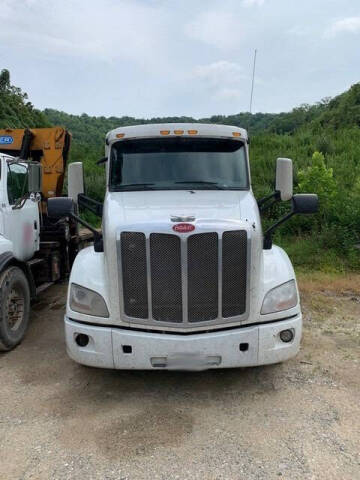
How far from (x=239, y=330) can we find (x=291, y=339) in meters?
0.49

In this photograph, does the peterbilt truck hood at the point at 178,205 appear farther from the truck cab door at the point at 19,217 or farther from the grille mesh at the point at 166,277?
the truck cab door at the point at 19,217

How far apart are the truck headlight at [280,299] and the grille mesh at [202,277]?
454 millimetres

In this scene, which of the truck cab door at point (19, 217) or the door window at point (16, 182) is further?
the door window at point (16, 182)

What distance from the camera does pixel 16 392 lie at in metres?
3.95

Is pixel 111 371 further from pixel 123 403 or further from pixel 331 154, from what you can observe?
pixel 331 154

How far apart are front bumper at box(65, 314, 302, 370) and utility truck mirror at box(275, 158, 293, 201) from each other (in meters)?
1.72

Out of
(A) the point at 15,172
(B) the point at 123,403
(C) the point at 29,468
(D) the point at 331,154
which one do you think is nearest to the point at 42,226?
(A) the point at 15,172

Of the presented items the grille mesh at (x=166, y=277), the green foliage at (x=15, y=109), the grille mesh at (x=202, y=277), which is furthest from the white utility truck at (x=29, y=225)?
the green foliage at (x=15, y=109)

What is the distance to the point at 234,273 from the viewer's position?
3.59 metres

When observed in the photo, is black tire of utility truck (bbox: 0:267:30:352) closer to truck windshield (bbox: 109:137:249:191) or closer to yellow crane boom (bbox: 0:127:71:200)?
truck windshield (bbox: 109:137:249:191)

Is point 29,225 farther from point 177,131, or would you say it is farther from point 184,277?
point 184,277

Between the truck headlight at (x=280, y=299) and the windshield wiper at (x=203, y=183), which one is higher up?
the windshield wiper at (x=203, y=183)

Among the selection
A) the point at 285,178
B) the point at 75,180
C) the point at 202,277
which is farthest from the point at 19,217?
the point at 285,178

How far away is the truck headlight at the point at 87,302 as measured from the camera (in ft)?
11.9
